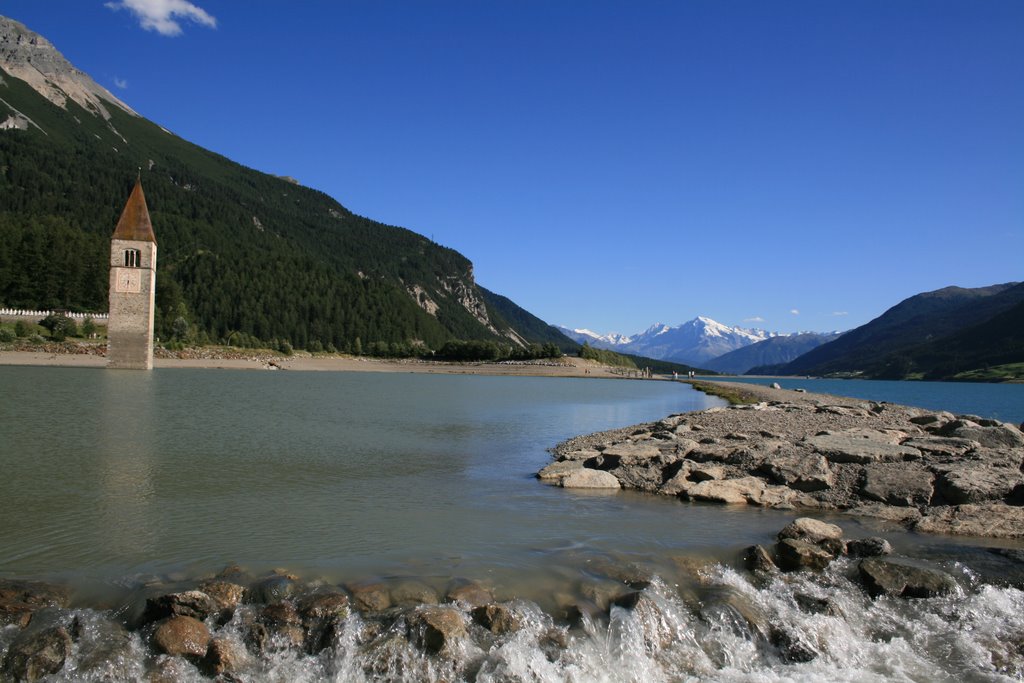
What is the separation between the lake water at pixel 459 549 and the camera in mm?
8867

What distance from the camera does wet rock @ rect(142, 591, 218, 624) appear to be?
8.78 m

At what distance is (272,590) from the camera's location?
9633mm

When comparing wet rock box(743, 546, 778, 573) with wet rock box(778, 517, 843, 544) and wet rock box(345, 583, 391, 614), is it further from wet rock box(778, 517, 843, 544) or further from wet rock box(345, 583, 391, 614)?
wet rock box(345, 583, 391, 614)

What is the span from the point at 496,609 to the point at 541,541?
12.5 feet

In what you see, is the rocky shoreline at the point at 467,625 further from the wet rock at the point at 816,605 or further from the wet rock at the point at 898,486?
the wet rock at the point at 898,486

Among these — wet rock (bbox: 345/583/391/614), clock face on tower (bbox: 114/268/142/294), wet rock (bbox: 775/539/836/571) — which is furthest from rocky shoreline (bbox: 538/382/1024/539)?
clock face on tower (bbox: 114/268/142/294)

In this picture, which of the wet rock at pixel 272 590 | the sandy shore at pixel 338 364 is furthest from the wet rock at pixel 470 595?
the sandy shore at pixel 338 364

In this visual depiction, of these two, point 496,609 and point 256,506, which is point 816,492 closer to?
point 496,609

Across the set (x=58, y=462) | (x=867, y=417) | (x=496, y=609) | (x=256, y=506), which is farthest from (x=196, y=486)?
(x=867, y=417)

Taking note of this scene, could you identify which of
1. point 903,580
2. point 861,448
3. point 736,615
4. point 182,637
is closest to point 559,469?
point 861,448

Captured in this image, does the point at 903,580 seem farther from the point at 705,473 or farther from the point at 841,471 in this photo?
the point at 705,473

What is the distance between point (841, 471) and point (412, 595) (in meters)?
13.1

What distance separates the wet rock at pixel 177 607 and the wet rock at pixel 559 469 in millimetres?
11819

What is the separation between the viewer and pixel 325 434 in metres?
28.7
